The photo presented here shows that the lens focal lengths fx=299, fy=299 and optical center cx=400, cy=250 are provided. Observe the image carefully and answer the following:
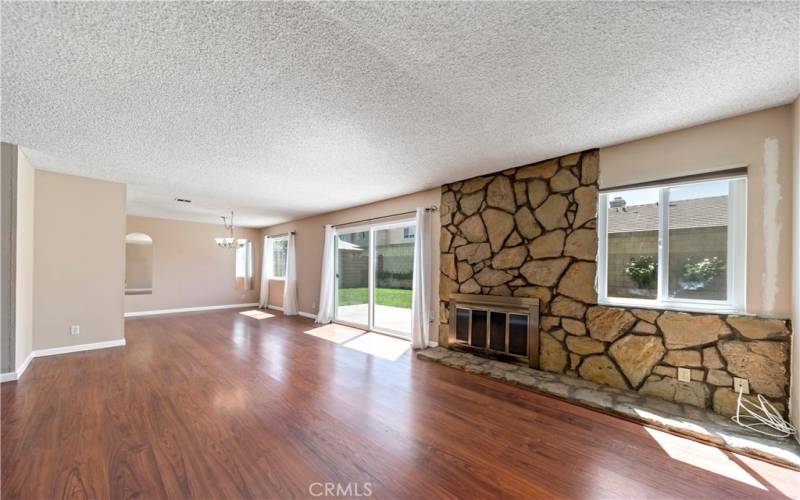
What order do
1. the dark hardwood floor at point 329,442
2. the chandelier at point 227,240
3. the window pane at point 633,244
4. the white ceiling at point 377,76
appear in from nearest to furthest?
the white ceiling at point 377,76, the dark hardwood floor at point 329,442, the window pane at point 633,244, the chandelier at point 227,240

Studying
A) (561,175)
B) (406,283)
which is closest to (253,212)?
(406,283)

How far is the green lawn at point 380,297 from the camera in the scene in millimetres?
5238

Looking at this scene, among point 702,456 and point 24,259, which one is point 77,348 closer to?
point 24,259

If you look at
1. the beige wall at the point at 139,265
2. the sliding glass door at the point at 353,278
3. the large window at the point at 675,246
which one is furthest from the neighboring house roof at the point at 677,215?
the beige wall at the point at 139,265

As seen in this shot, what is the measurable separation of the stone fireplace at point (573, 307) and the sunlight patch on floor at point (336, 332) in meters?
1.75

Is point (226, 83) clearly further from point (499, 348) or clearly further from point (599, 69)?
point (499, 348)

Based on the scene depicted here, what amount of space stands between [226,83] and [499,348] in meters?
3.95

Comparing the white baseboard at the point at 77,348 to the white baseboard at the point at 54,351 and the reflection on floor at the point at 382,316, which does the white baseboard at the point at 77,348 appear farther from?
the reflection on floor at the point at 382,316

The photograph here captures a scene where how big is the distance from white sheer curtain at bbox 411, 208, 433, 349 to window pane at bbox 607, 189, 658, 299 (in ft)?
7.78

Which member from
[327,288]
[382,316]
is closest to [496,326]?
[382,316]

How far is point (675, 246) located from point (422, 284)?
2.98 m

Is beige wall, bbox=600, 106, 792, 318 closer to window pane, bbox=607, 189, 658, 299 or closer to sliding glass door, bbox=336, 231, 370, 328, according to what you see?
window pane, bbox=607, 189, 658, 299

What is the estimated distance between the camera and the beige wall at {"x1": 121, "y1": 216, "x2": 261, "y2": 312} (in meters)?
7.47

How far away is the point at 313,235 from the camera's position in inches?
289
